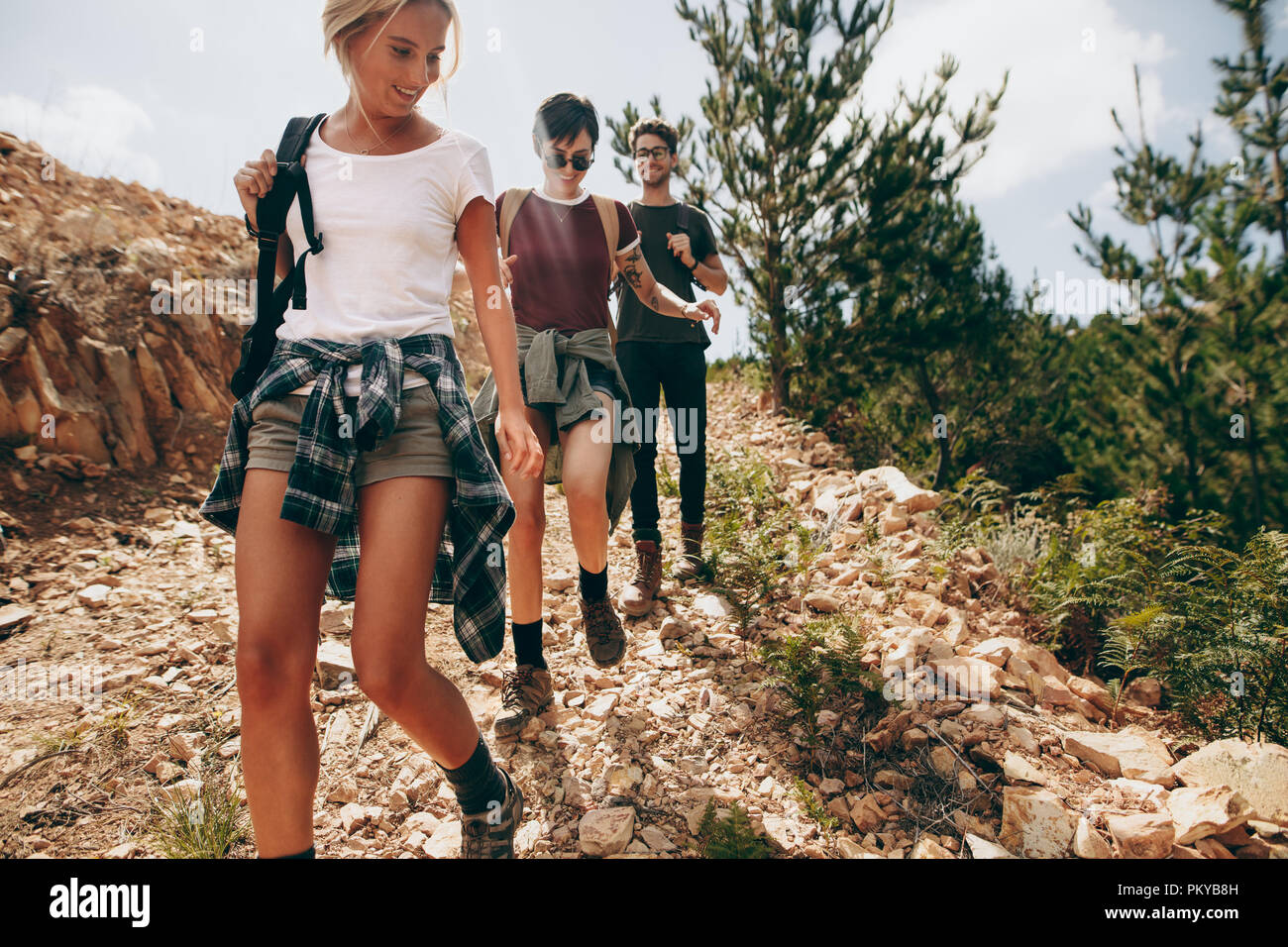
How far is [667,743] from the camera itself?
2.52 metres

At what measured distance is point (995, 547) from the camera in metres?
4.70

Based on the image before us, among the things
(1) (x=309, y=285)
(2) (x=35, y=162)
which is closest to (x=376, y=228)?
(1) (x=309, y=285)

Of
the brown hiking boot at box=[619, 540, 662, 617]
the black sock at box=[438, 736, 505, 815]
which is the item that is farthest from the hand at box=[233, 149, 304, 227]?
the brown hiking boot at box=[619, 540, 662, 617]

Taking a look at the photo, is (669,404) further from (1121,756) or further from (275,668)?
(275,668)

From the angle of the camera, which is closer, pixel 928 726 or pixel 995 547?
pixel 928 726

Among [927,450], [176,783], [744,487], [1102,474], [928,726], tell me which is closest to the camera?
[176,783]

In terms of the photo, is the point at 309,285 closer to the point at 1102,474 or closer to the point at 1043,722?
the point at 1043,722

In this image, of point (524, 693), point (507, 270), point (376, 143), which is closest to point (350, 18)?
point (376, 143)

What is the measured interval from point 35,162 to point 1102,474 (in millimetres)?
13258

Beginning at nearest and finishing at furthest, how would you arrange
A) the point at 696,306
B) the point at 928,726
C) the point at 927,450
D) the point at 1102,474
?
the point at 928,726 → the point at 696,306 → the point at 927,450 → the point at 1102,474

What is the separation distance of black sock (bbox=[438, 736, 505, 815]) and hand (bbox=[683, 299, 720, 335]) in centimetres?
201

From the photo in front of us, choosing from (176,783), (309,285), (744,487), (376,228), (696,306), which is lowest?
(176,783)

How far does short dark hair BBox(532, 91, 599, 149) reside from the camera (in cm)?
273

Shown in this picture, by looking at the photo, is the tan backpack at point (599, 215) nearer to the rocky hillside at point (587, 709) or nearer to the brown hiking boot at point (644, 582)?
the brown hiking boot at point (644, 582)
